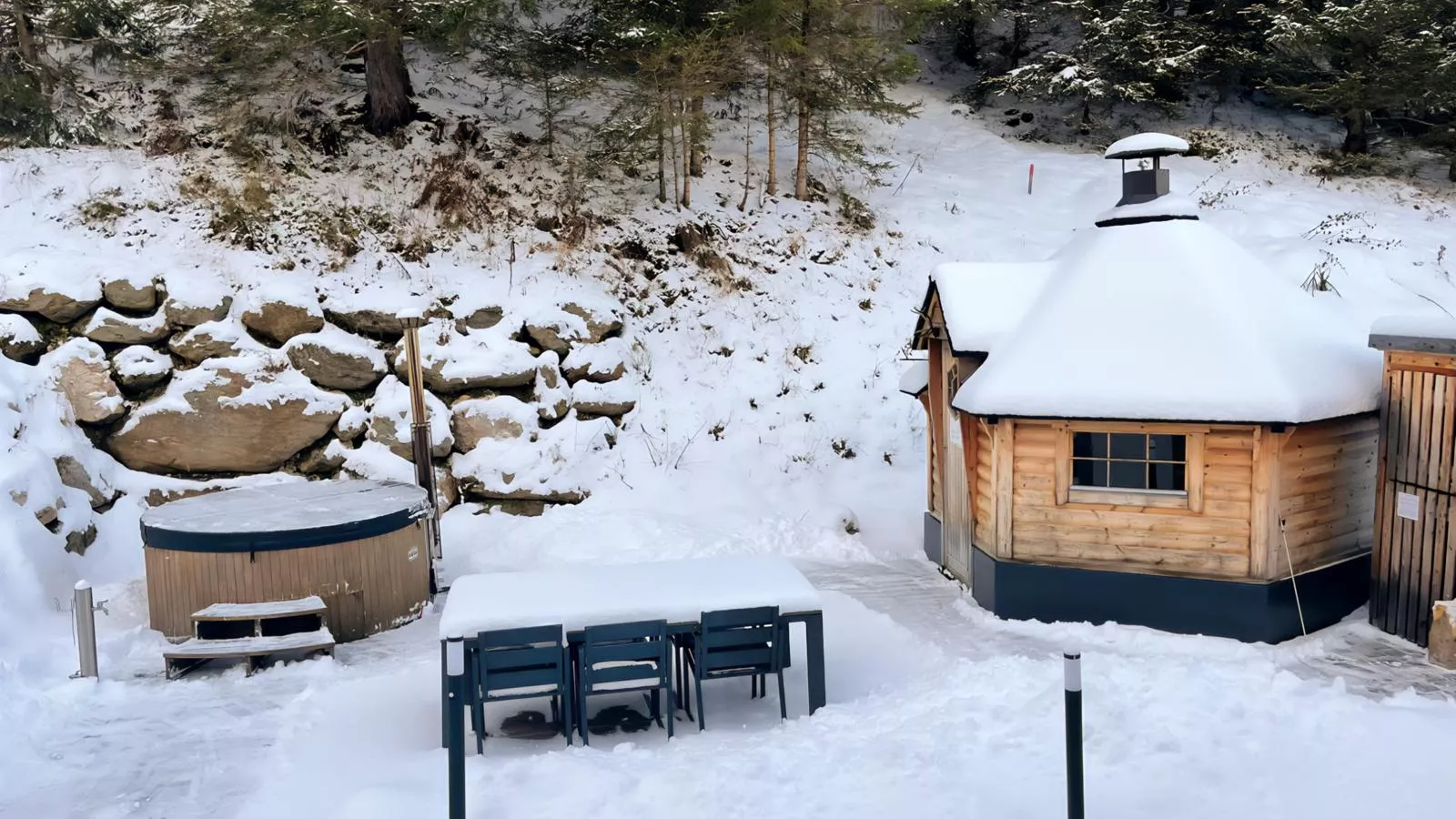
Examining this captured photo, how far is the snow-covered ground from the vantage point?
5.96 m

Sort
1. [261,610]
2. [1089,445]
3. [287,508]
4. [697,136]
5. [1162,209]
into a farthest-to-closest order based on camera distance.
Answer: [697,136] < [1162,209] < [287,508] < [1089,445] < [261,610]

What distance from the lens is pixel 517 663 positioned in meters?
6.72

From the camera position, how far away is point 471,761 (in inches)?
253

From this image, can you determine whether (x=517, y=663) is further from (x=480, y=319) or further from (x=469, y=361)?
(x=480, y=319)

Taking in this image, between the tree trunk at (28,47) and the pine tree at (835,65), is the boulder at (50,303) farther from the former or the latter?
the pine tree at (835,65)

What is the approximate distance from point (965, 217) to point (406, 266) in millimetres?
10467

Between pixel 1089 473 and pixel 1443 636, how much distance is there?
2953mm

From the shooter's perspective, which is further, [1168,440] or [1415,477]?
[1168,440]

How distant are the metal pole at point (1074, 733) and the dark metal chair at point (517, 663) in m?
3.38

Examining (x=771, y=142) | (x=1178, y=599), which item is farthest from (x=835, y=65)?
(x=1178, y=599)

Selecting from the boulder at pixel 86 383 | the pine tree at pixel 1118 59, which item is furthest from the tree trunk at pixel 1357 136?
the boulder at pixel 86 383

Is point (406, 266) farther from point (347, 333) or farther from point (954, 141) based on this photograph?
point (954, 141)

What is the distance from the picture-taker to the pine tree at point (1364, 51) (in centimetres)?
1711

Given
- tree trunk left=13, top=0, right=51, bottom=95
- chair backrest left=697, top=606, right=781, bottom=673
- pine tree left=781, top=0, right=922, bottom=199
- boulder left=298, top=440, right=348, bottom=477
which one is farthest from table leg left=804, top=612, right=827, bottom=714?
tree trunk left=13, top=0, right=51, bottom=95
